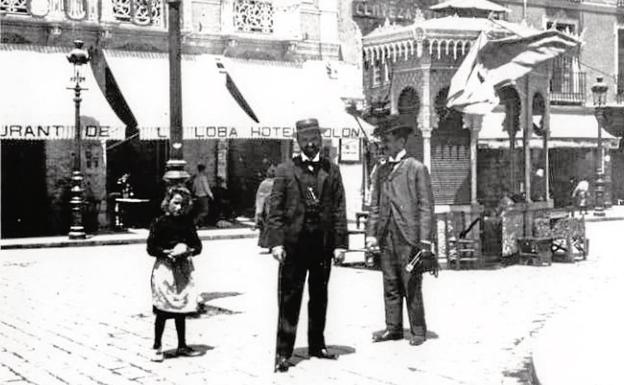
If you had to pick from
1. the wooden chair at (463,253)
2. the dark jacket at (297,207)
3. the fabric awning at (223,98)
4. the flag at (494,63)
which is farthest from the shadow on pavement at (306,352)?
the fabric awning at (223,98)

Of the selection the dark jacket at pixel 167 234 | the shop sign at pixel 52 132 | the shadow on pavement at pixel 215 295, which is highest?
the shop sign at pixel 52 132

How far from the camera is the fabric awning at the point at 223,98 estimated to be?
21750 mm

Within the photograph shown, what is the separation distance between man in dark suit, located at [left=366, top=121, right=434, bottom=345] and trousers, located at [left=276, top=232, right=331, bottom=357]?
38.7 inches

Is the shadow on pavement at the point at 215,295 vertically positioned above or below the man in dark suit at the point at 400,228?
below

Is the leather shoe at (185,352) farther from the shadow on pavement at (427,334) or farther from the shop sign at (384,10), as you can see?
the shop sign at (384,10)

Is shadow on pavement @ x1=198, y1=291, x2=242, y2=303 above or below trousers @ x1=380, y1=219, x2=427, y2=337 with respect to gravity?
below

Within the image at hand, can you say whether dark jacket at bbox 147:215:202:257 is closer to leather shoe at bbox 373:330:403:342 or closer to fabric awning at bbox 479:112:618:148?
leather shoe at bbox 373:330:403:342

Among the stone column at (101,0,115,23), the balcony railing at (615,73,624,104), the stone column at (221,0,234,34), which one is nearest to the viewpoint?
the stone column at (101,0,115,23)

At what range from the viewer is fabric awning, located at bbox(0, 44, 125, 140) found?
19.6m

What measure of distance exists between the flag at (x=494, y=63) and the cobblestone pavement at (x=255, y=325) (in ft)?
8.48

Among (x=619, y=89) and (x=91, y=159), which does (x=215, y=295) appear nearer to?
(x=91, y=159)

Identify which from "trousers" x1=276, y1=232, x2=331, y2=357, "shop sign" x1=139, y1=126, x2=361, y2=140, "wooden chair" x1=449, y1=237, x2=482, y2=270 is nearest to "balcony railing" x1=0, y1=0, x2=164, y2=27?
"shop sign" x1=139, y1=126, x2=361, y2=140

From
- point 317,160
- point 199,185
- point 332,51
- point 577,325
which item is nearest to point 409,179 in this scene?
point 317,160

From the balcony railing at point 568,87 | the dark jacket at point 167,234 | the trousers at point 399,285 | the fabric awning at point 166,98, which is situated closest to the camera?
the dark jacket at point 167,234
